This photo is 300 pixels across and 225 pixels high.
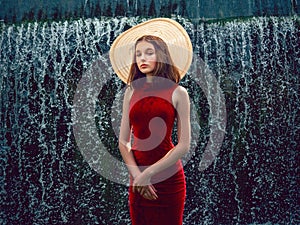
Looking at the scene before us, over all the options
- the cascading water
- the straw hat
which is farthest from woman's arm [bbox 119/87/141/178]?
the cascading water

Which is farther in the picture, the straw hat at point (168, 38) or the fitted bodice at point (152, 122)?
the straw hat at point (168, 38)

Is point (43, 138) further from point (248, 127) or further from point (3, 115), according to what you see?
point (248, 127)

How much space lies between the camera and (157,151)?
1850 mm

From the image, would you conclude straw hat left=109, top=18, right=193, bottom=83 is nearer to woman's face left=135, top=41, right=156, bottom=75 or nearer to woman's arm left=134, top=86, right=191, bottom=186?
woman's face left=135, top=41, right=156, bottom=75

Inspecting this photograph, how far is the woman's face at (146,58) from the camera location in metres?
1.89

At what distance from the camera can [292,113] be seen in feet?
17.0

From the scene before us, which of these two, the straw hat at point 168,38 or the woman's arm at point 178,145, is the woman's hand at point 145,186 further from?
the straw hat at point 168,38

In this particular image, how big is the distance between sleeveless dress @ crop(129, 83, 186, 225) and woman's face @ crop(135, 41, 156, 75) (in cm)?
9

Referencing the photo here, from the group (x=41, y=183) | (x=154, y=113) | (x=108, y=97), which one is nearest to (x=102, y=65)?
(x=108, y=97)

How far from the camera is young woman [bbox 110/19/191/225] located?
5.99 feet

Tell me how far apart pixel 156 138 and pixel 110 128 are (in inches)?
131

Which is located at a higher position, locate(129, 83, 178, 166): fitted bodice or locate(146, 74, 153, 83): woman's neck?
locate(146, 74, 153, 83): woman's neck

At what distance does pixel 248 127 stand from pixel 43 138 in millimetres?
2507

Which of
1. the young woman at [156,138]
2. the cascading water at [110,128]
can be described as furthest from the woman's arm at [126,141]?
the cascading water at [110,128]
